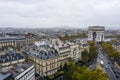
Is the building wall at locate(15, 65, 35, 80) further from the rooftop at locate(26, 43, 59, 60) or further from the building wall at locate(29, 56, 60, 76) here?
the rooftop at locate(26, 43, 59, 60)

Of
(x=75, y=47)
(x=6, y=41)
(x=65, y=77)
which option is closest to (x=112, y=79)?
(x=65, y=77)

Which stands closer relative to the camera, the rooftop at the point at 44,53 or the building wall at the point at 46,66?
the building wall at the point at 46,66

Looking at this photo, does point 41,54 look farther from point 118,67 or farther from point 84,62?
point 118,67

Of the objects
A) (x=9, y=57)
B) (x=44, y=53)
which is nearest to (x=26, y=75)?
(x=9, y=57)

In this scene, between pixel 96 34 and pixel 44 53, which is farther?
pixel 96 34

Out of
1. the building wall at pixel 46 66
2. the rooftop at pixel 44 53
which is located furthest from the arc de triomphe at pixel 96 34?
the building wall at pixel 46 66

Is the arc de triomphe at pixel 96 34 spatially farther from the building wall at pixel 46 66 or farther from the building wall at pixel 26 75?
the building wall at pixel 26 75

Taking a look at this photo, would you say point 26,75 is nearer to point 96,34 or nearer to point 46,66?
point 46,66

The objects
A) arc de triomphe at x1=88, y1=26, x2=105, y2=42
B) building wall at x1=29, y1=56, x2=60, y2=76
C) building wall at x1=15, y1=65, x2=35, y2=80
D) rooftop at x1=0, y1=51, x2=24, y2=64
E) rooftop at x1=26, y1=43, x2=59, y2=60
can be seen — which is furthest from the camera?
arc de triomphe at x1=88, y1=26, x2=105, y2=42

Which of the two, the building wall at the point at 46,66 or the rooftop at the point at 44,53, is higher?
the rooftop at the point at 44,53

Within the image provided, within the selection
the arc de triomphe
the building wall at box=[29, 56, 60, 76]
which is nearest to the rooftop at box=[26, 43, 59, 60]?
the building wall at box=[29, 56, 60, 76]

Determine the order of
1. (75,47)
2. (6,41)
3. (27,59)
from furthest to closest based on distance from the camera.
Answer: (6,41) < (75,47) < (27,59)
